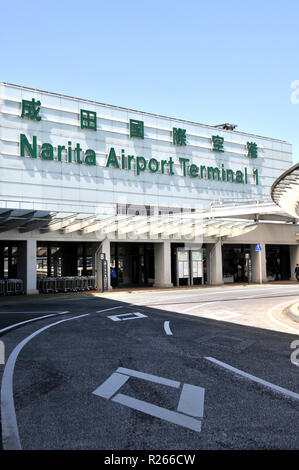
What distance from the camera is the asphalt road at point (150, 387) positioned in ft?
13.0

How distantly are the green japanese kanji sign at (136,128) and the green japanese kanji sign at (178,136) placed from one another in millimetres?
3466

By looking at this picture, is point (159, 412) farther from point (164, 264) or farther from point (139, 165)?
point (139, 165)

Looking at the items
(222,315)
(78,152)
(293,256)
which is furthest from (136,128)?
(222,315)

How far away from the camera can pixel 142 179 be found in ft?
117

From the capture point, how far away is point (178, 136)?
3816cm

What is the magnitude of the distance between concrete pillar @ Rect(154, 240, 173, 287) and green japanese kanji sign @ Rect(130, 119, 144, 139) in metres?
10.4

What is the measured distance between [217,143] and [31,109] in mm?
18747

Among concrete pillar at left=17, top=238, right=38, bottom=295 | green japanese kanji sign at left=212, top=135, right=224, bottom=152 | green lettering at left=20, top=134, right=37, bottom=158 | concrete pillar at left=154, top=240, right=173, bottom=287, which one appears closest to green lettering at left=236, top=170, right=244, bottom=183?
green japanese kanji sign at left=212, top=135, right=224, bottom=152

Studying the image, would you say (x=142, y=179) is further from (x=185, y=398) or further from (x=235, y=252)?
(x=185, y=398)

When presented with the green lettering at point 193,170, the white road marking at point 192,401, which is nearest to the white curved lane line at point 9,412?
the white road marking at point 192,401

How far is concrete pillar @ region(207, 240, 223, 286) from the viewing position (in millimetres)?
33656

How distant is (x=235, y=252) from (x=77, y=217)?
16540mm

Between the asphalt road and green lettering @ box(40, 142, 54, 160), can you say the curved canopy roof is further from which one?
green lettering @ box(40, 142, 54, 160)
